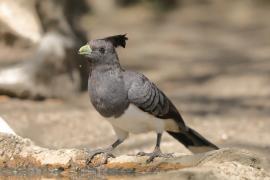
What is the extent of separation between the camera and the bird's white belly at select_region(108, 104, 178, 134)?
4906mm

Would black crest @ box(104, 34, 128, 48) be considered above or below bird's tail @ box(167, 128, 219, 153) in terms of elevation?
above

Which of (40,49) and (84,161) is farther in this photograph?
(40,49)

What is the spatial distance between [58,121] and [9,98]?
90 cm

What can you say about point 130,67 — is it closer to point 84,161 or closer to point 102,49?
point 102,49

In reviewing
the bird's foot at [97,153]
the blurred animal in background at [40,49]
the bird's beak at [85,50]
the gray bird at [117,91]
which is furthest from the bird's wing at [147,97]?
the blurred animal in background at [40,49]

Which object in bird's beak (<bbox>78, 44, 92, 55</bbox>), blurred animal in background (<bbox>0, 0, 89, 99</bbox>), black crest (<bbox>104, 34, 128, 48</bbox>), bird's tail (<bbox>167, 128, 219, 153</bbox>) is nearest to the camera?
bird's beak (<bbox>78, 44, 92, 55</bbox>)

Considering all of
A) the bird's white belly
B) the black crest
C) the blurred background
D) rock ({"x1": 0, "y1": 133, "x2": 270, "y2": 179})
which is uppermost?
the blurred background

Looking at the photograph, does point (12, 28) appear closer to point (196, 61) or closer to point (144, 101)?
point (196, 61)

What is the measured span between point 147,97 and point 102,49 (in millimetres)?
434

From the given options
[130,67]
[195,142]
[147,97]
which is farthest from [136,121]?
[130,67]

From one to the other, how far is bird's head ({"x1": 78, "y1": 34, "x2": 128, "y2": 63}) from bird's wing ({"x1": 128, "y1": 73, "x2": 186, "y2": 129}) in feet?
0.73

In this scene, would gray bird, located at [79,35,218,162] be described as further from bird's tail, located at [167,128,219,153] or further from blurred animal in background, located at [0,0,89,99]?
blurred animal in background, located at [0,0,89,99]

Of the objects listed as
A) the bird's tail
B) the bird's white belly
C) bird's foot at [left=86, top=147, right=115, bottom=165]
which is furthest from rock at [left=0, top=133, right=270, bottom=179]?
the bird's tail

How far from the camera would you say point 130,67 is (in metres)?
11.2
